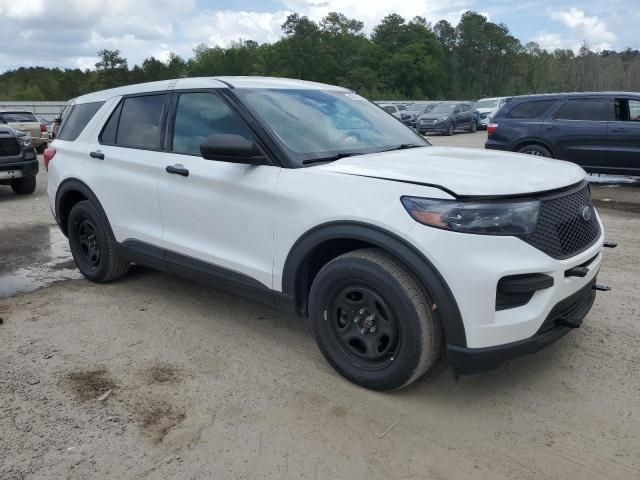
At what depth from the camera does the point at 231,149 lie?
3.47 m

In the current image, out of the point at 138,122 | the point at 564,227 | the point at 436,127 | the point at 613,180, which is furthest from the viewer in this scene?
the point at 436,127

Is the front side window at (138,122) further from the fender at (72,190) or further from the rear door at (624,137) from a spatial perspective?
the rear door at (624,137)

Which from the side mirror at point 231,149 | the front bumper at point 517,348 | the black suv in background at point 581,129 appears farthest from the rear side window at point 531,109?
the side mirror at point 231,149

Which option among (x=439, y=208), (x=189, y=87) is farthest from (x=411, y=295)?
(x=189, y=87)

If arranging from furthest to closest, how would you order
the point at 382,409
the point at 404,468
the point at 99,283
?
the point at 99,283, the point at 382,409, the point at 404,468

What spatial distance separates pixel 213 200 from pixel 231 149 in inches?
21.1

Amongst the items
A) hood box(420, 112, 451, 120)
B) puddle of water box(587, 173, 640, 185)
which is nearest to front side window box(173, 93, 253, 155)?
puddle of water box(587, 173, 640, 185)

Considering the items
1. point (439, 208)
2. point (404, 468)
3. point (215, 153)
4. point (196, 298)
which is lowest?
point (404, 468)

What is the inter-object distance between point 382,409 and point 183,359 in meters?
1.41

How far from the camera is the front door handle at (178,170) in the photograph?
160 inches

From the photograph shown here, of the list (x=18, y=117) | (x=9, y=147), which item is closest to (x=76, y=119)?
(x=9, y=147)

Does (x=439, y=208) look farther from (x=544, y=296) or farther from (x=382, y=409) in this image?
(x=382, y=409)

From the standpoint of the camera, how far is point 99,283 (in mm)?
5391

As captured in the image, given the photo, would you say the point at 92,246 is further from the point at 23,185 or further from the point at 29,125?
the point at 29,125
